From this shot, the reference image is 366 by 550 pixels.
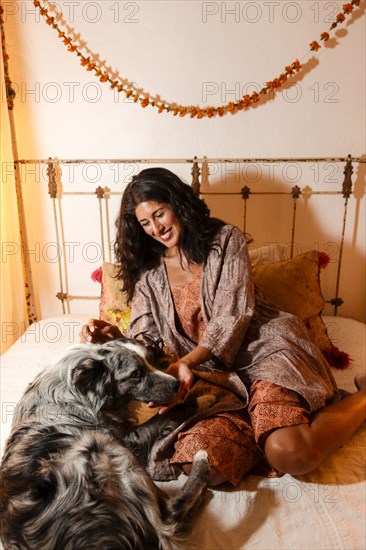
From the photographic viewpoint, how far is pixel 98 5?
2.29 metres

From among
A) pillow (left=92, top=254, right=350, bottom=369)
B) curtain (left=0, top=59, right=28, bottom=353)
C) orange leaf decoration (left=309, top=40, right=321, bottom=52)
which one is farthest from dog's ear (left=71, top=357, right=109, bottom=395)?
orange leaf decoration (left=309, top=40, right=321, bottom=52)

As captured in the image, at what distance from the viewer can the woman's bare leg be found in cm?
137

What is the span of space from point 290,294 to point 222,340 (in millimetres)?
620

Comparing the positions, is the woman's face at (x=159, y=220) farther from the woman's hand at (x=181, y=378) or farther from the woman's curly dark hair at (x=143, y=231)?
the woman's hand at (x=181, y=378)

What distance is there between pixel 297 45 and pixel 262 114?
375mm

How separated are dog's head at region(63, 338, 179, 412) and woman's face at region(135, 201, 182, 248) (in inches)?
20.7

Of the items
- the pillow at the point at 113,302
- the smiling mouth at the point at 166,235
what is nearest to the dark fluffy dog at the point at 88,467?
the smiling mouth at the point at 166,235

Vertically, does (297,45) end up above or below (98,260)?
above

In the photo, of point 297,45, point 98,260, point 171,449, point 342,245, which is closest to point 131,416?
point 171,449

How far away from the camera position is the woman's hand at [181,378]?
1.50 meters

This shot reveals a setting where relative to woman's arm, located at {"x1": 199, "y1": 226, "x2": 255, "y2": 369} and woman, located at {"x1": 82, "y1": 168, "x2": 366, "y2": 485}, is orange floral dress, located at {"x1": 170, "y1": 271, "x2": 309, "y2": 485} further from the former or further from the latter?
woman's arm, located at {"x1": 199, "y1": 226, "x2": 255, "y2": 369}

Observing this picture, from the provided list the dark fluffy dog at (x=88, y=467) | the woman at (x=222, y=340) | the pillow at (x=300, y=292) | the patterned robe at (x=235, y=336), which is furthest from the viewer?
the pillow at (x=300, y=292)

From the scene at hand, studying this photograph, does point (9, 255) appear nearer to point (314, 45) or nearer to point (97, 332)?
point (97, 332)

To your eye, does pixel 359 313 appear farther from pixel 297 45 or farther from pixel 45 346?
pixel 45 346
